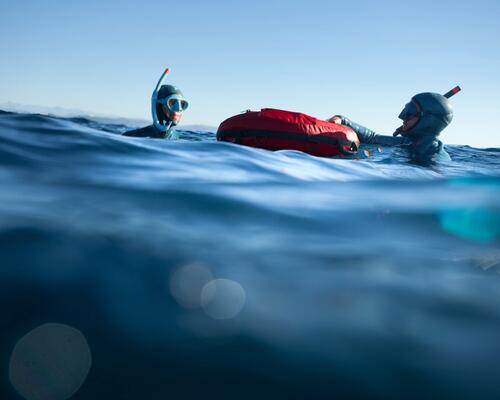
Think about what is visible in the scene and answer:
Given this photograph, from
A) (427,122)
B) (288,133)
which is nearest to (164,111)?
(288,133)

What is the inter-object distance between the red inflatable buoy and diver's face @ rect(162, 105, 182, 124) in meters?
1.19

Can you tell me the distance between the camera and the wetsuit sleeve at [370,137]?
8.55 m

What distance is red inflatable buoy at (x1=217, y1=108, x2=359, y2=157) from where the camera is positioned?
616 cm

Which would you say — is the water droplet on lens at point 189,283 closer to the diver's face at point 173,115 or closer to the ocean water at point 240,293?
the ocean water at point 240,293

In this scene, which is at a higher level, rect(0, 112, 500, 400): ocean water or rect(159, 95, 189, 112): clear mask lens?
rect(159, 95, 189, 112): clear mask lens

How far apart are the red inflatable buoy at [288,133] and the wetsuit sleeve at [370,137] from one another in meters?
2.23

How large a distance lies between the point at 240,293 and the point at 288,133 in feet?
17.3

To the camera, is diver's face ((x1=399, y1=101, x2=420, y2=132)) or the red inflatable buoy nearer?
the red inflatable buoy

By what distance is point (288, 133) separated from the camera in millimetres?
6156

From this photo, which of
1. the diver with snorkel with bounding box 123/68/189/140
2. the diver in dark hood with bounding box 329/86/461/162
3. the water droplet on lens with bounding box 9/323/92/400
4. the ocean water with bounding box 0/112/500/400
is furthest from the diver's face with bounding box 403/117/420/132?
the water droplet on lens with bounding box 9/323/92/400

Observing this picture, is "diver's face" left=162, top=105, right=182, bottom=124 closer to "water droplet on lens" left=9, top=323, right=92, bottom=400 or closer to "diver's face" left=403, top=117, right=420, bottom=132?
"diver's face" left=403, top=117, right=420, bottom=132

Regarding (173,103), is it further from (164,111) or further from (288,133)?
(288,133)

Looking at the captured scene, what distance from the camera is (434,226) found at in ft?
6.06

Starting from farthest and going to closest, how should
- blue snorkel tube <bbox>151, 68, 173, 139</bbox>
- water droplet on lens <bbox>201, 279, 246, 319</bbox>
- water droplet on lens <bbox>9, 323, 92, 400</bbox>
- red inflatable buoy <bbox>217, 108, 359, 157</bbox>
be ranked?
blue snorkel tube <bbox>151, 68, 173, 139</bbox> → red inflatable buoy <bbox>217, 108, 359, 157</bbox> → water droplet on lens <bbox>201, 279, 246, 319</bbox> → water droplet on lens <bbox>9, 323, 92, 400</bbox>
